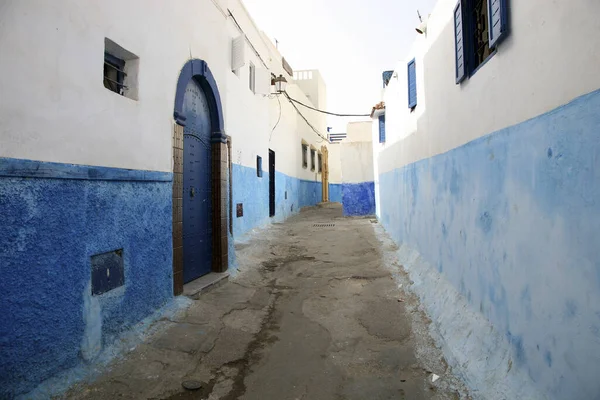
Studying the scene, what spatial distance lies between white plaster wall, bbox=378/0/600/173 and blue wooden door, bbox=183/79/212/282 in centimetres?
329

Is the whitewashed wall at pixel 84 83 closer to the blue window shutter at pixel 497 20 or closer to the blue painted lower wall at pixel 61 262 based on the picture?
the blue painted lower wall at pixel 61 262

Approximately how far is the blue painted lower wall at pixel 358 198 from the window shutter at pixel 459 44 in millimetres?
11461

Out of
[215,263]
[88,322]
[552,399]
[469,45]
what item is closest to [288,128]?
[215,263]

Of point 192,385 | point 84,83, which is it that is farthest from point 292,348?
point 84,83

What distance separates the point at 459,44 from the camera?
3.74 metres

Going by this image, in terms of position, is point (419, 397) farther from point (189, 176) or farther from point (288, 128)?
point (288, 128)

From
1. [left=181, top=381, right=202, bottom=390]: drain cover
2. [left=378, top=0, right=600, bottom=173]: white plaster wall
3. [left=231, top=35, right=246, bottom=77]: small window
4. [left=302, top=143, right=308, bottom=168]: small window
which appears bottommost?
[left=181, top=381, right=202, bottom=390]: drain cover

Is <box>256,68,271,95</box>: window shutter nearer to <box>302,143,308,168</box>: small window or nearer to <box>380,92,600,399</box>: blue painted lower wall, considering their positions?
<box>380,92,600,399</box>: blue painted lower wall

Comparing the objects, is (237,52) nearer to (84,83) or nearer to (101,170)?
(84,83)

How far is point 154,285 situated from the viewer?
4051 millimetres

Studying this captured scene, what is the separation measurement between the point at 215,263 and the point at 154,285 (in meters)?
1.70

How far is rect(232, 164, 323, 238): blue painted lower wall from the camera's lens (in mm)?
9039

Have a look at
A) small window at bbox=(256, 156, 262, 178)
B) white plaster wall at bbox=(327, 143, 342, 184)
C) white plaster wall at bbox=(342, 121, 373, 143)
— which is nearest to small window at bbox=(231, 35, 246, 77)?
small window at bbox=(256, 156, 262, 178)

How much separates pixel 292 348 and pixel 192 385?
1.08 m
